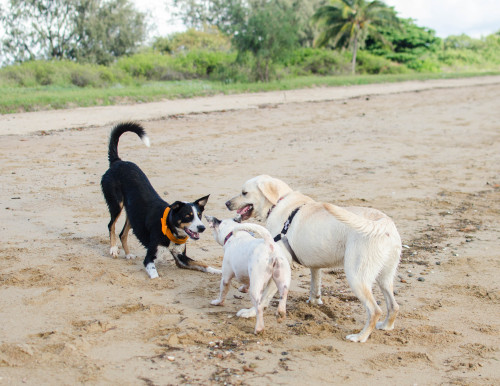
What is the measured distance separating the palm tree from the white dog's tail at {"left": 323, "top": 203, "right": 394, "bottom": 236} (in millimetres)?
42346

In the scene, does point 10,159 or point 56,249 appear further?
point 10,159

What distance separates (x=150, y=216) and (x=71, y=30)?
3672cm

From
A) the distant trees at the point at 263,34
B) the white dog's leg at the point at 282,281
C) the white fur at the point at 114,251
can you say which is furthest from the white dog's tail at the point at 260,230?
the distant trees at the point at 263,34

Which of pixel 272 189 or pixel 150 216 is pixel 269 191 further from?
pixel 150 216

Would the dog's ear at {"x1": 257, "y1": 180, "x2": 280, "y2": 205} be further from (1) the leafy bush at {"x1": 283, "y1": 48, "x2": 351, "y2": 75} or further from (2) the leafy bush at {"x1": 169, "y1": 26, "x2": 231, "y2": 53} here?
(2) the leafy bush at {"x1": 169, "y1": 26, "x2": 231, "y2": 53}

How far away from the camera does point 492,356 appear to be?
4594 millimetres

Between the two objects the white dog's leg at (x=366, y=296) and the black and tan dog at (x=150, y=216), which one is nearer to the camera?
the white dog's leg at (x=366, y=296)

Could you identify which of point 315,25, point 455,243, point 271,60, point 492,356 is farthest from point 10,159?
point 315,25

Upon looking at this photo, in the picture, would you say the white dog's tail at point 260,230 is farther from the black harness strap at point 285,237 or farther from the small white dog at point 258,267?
the black harness strap at point 285,237

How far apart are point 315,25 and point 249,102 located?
33739 mm

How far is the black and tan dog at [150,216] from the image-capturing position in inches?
241

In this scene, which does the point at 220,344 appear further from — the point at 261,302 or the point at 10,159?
the point at 10,159

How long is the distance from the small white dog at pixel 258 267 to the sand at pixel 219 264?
0.23m

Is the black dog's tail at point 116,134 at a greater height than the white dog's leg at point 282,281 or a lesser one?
greater
